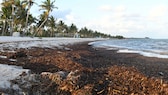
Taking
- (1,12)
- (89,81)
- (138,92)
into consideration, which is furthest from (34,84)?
(1,12)

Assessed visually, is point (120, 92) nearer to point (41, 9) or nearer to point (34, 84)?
point (34, 84)

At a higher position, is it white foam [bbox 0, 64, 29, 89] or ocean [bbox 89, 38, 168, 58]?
white foam [bbox 0, 64, 29, 89]

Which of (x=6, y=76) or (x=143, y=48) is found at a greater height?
(x=6, y=76)

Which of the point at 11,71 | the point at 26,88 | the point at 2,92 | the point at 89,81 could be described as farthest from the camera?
the point at 11,71

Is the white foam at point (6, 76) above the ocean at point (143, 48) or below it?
above

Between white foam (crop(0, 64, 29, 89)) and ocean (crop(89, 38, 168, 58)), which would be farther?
ocean (crop(89, 38, 168, 58))

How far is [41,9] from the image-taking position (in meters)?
67.0

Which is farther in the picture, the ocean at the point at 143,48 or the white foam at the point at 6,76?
the ocean at the point at 143,48

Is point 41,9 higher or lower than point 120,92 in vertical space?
higher

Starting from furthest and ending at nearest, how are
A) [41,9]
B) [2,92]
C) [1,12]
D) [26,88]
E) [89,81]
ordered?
[41,9] → [1,12] → [89,81] → [26,88] → [2,92]

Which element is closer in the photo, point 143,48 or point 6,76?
point 6,76

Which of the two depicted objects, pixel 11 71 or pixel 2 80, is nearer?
pixel 2 80

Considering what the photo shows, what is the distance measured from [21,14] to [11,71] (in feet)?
186

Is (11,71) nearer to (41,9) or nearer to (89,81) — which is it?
(89,81)
